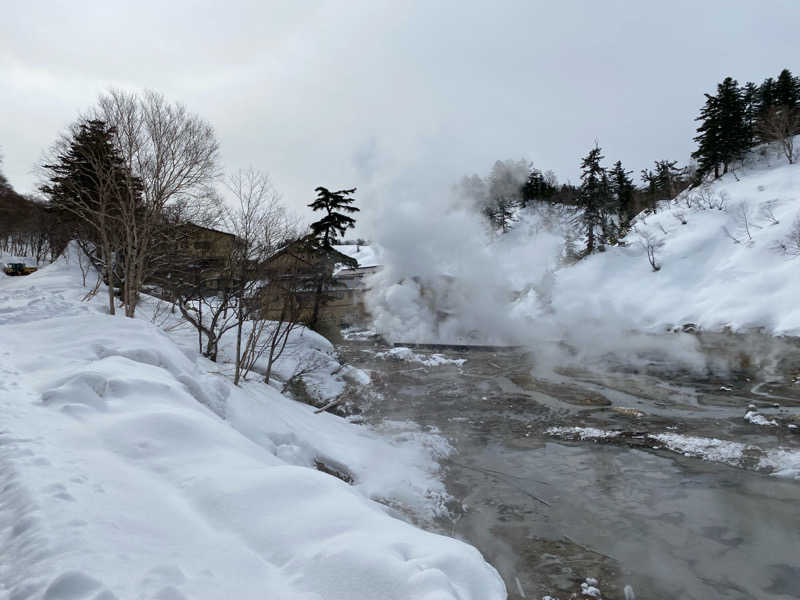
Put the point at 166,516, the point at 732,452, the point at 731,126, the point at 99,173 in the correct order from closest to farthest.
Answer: the point at 166,516, the point at 732,452, the point at 99,173, the point at 731,126

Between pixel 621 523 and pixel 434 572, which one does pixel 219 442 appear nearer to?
pixel 434 572

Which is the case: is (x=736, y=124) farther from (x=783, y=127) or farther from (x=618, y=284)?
(x=618, y=284)

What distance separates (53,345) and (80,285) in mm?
21039

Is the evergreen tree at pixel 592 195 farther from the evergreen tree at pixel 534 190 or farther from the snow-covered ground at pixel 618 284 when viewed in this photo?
the evergreen tree at pixel 534 190

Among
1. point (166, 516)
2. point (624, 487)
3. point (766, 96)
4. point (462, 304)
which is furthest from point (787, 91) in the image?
point (166, 516)

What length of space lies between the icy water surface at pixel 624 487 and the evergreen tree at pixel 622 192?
40825 mm

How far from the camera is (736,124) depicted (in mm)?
44844

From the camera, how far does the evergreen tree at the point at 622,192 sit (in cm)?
5541

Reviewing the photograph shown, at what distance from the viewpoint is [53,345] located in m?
9.21

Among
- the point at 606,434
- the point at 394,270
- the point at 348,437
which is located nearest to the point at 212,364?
the point at 348,437

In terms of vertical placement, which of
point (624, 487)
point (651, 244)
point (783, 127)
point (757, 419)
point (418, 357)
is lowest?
point (418, 357)

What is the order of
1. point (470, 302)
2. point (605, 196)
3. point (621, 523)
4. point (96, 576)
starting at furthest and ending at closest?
point (605, 196), point (470, 302), point (621, 523), point (96, 576)

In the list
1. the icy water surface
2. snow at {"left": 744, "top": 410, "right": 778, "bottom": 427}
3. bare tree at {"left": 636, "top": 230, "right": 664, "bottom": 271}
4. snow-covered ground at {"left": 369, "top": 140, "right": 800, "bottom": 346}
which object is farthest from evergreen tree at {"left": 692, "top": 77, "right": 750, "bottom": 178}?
snow at {"left": 744, "top": 410, "right": 778, "bottom": 427}

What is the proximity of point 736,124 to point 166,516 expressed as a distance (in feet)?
190
